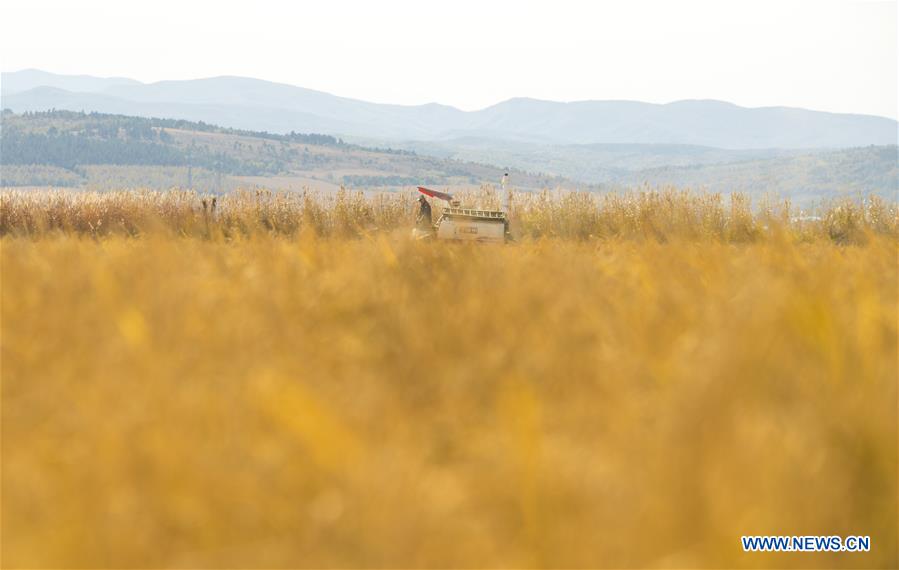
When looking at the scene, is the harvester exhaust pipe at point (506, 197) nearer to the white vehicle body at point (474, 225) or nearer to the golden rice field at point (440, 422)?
the white vehicle body at point (474, 225)

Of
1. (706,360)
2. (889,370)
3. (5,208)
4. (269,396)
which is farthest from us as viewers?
(5,208)

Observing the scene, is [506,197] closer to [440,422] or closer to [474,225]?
[474,225]

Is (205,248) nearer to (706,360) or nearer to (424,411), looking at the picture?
(424,411)

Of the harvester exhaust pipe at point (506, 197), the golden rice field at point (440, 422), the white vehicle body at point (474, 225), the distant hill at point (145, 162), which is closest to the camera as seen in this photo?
the golden rice field at point (440, 422)

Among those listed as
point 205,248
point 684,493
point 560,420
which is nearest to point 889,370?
Result: point 560,420

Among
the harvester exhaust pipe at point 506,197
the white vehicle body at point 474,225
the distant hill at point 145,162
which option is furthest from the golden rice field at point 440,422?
the distant hill at point 145,162

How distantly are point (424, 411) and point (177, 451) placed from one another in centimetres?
53

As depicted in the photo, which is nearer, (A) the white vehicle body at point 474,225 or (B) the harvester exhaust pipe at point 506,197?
(A) the white vehicle body at point 474,225

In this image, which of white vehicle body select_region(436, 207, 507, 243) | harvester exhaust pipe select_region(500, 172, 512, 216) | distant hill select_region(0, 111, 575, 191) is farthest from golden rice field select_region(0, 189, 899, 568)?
distant hill select_region(0, 111, 575, 191)

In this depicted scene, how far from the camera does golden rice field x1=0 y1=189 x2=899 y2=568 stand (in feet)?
2.96

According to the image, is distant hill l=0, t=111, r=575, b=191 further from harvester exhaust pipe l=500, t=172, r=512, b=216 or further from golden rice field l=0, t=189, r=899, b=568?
golden rice field l=0, t=189, r=899, b=568

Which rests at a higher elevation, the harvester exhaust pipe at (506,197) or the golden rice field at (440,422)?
the golden rice field at (440,422)

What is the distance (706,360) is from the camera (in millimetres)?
1371

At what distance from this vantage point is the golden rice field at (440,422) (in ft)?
2.96
